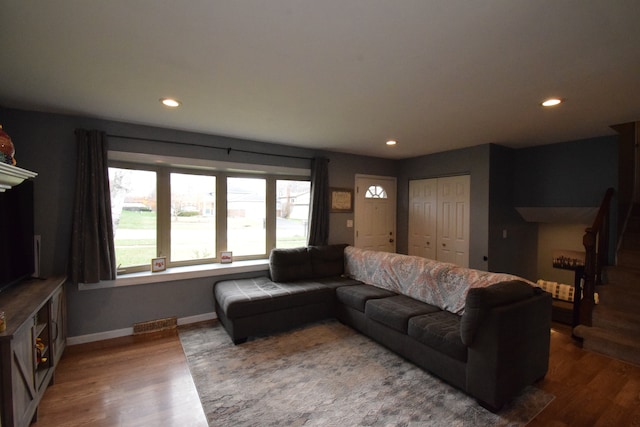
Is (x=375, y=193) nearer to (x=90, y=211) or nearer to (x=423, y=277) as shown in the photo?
(x=423, y=277)

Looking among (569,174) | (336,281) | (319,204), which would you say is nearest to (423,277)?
(336,281)

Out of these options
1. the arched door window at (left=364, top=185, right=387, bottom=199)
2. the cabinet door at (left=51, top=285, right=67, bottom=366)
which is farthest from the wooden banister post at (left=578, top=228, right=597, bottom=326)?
the cabinet door at (left=51, top=285, right=67, bottom=366)

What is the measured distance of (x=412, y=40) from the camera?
156cm

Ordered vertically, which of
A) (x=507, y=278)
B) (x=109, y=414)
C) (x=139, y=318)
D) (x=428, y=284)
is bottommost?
(x=109, y=414)

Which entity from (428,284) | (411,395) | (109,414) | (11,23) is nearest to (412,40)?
(11,23)

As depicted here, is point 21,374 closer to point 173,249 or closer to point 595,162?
point 173,249

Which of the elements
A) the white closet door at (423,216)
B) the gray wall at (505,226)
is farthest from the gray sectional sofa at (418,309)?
the gray wall at (505,226)

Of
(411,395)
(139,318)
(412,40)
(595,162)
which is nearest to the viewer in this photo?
(412,40)

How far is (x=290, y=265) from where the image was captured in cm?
386

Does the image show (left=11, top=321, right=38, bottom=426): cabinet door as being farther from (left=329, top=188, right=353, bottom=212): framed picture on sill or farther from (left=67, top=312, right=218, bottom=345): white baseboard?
(left=329, top=188, right=353, bottom=212): framed picture on sill

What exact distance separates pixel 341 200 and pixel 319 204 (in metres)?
0.52

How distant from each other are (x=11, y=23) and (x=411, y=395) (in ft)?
11.2

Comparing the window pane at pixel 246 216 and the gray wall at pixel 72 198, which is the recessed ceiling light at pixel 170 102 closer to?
the gray wall at pixel 72 198

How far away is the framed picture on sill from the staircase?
10.6 feet
